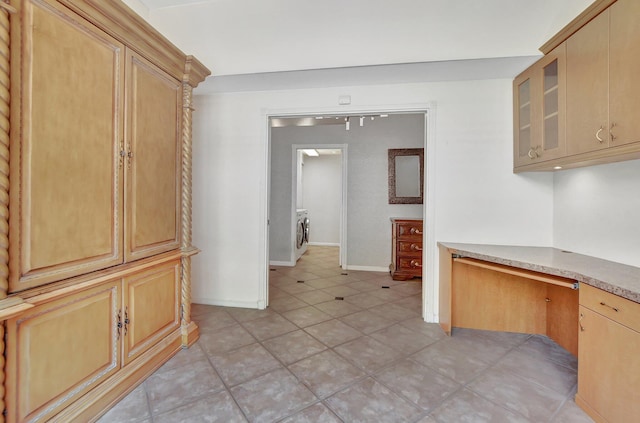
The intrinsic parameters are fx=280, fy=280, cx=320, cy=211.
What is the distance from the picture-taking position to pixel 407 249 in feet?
13.5

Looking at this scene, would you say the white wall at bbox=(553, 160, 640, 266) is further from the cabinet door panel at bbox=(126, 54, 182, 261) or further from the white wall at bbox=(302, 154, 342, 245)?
the white wall at bbox=(302, 154, 342, 245)

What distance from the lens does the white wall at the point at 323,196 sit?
749 cm

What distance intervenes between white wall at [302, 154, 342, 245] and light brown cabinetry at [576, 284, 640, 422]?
5.99 metres

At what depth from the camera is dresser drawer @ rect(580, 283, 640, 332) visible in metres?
1.28

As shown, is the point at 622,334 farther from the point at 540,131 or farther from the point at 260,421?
the point at 260,421

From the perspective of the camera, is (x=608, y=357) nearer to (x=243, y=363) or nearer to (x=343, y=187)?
(x=243, y=363)

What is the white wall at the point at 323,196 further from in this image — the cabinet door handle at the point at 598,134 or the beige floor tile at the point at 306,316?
the cabinet door handle at the point at 598,134

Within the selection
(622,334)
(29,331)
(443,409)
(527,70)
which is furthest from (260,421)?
(527,70)

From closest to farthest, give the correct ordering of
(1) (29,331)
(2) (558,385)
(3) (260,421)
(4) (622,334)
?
1. (1) (29,331)
2. (4) (622,334)
3. (3) (260,421)
4. (2) (558,385)

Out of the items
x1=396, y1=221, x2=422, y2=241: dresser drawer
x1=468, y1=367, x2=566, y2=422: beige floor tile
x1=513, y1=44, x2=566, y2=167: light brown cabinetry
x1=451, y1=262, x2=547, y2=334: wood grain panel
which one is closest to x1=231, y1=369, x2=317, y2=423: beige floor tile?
x1=468, y1=367, x2=566, y2=422: beige floor tile

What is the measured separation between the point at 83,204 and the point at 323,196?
6.34m

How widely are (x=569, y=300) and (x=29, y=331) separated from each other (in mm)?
3360

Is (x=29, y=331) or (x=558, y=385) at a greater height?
(x=29, y=331)

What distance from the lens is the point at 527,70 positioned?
2336 mm
